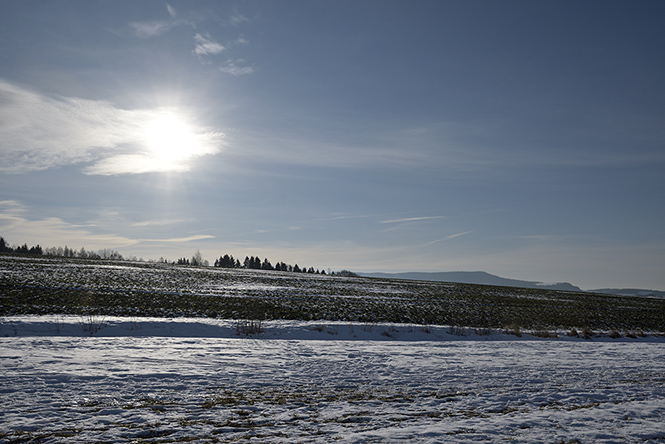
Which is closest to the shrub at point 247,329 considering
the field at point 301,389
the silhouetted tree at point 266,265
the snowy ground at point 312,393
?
the field at point 301,389

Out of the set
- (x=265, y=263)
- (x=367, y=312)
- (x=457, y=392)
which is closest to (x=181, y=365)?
(x=457, y=392)

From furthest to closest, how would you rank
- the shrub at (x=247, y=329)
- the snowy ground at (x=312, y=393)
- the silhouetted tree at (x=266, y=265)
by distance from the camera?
1. the silhouetted tree at (x=266, y=265)
2. the shrub at (x=247, y=329)
3. the snowy ground at (x=312, y=393)

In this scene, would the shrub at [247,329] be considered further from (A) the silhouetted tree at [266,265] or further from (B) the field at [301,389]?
(A) the silhouetted tree at [266,265]

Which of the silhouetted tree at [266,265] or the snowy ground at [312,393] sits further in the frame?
the silhouetted tree at [266,265]

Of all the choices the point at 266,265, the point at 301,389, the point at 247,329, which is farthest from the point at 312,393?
the point at 266,265

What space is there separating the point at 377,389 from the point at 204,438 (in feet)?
15.8

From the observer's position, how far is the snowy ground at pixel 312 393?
6.33 metres

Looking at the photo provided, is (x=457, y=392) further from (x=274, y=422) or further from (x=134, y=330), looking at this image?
(x=134, y=330)

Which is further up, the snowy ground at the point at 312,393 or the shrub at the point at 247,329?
the snowy ground at the point at 312,393

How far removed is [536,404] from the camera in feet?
27.3

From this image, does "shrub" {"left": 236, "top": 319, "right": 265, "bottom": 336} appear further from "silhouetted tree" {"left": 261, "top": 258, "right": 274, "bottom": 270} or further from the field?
"silhouetted tree" {"left": 261, "top": 258, "right": 274, "bottom": 270}

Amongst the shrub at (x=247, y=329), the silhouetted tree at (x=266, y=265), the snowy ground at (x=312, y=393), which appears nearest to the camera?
the snowy ground at (x=312, y=393)

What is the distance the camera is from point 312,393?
→ 346 inches

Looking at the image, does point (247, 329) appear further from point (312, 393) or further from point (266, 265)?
point (266, 265)
